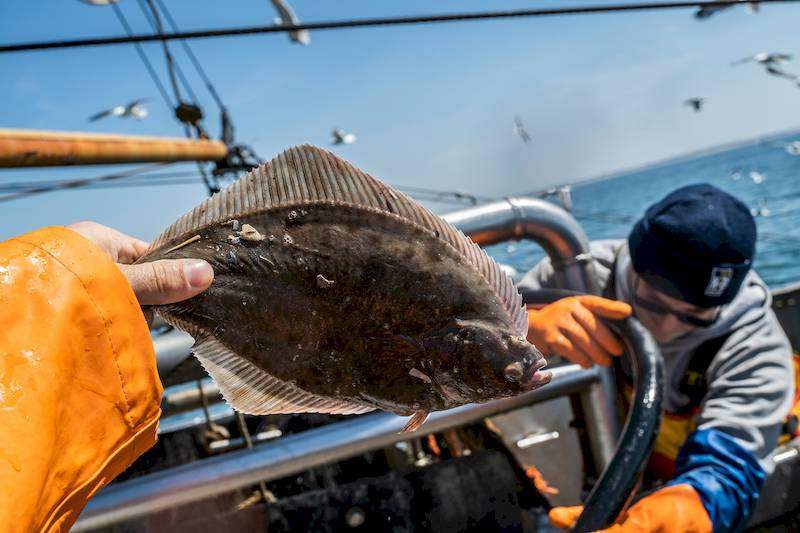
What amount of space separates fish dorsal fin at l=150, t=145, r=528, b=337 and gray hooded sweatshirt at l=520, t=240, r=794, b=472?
232cm

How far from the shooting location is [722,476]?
273cm

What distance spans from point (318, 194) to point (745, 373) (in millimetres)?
2799

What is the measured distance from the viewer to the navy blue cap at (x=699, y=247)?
2887mm

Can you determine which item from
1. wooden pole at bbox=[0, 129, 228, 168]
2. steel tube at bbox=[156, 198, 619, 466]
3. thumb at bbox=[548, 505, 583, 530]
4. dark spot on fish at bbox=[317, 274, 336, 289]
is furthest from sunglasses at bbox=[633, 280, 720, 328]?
wooden pole at bbox=[0, 129, 228, 168]

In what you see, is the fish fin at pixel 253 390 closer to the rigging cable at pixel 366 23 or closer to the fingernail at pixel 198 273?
the fingernail at pixel 198 273

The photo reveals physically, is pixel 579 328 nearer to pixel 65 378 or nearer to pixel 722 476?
pixel 722 476

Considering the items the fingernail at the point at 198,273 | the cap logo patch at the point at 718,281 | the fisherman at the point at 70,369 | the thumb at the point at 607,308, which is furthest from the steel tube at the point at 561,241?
the fisherman at the point at 70,369

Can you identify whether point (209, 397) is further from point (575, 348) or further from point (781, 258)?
point (781, 258)

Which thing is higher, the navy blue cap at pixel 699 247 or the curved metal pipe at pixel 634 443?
the navy blue cap at pixel 699 247

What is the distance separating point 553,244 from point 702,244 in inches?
32.2

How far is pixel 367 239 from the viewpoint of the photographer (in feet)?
4.18

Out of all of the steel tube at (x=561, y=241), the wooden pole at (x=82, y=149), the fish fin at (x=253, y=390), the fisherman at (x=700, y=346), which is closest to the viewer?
the fish fin at (x=253, y=390)

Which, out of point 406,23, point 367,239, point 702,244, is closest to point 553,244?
point 702,244

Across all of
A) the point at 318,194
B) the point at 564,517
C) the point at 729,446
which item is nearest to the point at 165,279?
the point at 318,194
